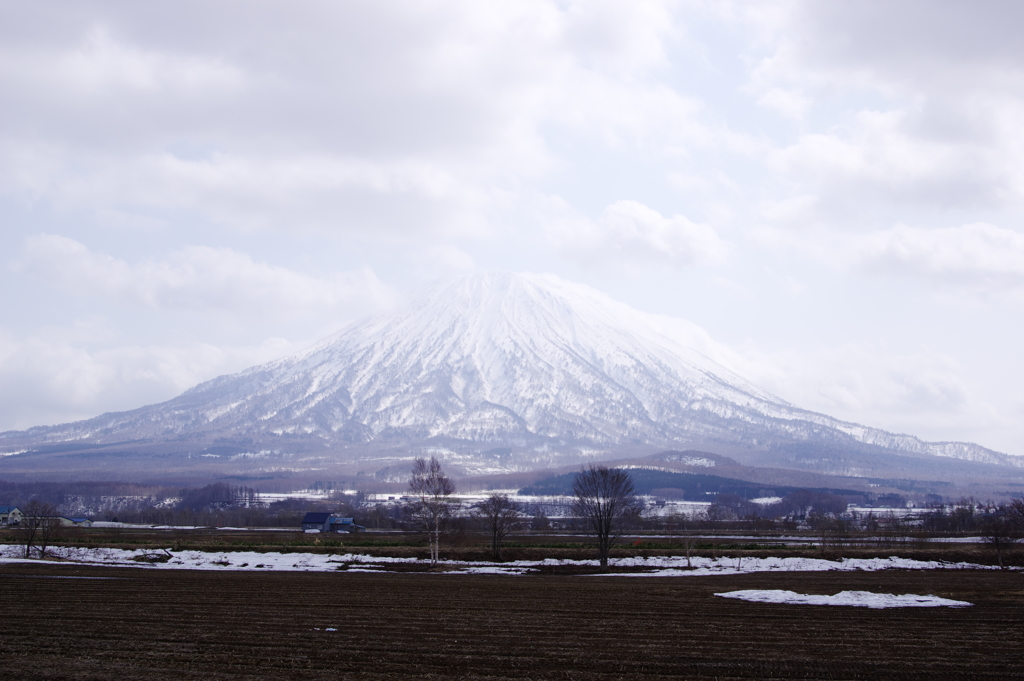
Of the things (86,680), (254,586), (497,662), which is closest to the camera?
(86,680)

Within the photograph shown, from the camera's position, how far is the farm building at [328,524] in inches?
3482

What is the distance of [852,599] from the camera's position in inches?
1083

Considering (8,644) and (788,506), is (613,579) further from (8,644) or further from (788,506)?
(788,506)

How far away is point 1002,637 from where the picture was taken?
790 inches

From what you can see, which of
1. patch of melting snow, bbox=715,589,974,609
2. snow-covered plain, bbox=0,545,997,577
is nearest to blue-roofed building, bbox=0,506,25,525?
snow-covered plain, bbox=0,545,997,577

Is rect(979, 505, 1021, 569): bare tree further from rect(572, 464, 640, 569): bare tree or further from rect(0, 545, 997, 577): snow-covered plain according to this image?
rect(572, 464, 640, 569): bare tree

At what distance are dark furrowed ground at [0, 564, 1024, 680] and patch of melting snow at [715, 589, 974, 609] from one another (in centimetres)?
104

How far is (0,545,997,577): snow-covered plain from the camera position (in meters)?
42.0

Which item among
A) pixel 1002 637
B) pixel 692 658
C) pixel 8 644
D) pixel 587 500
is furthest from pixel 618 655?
pixel 587 500

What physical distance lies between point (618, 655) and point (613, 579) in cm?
2033

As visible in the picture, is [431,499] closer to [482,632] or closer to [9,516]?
[482,632]

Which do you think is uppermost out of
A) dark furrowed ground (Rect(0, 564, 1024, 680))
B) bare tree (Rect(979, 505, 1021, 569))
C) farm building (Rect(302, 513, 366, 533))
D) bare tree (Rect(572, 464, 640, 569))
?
bare tree (Rect(572, 464, 640, 569))

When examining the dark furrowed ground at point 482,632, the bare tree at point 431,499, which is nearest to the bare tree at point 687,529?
the dark furrowed ground at point 482,632

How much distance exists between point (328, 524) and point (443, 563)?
49516mm
